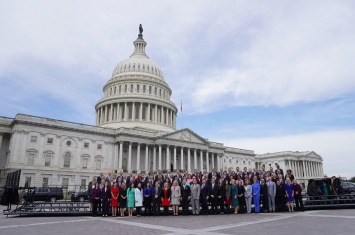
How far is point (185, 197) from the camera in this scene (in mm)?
16391

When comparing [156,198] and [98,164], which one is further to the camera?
[98,164]

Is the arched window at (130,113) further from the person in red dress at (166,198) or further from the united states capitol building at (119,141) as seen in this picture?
the person in red dress at (166,198)

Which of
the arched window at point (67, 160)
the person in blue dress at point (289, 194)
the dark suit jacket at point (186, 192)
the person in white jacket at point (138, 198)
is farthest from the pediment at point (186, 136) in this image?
the person in blue dress at point (289, 194)

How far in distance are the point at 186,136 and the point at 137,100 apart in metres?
17.6

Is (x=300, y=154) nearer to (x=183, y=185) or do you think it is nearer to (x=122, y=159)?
(x=122, y=159)

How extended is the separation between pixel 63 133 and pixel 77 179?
31.6ft

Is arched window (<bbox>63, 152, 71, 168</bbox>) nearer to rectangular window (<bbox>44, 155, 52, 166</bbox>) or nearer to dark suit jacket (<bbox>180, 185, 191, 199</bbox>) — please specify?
rectangular window (<bbox>44, 155, 52, 166</bbox>)

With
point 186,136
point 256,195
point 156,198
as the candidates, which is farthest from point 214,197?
point 186,136

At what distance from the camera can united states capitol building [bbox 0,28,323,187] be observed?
48250 mm

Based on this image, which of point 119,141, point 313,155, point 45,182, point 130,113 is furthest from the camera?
point 313,155

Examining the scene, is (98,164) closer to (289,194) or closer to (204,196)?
(204,196)

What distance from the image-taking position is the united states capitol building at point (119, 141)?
158 feet

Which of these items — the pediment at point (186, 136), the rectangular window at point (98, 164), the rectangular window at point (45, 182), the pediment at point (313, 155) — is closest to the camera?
the rectangular window at point (45, 182)

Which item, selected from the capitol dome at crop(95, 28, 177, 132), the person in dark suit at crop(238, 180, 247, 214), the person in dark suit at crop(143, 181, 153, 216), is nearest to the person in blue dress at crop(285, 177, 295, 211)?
the person in dark suit at crop(238, 180, 247, 214)
